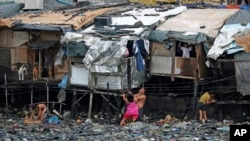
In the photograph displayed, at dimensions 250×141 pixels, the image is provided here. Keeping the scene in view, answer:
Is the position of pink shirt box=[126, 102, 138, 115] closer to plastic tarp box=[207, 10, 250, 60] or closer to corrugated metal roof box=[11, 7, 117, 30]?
plastic tarp box=[207, 10, 250, 60]

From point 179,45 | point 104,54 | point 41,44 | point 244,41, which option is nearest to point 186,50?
point 179,45

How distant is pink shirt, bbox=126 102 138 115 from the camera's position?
1956cm

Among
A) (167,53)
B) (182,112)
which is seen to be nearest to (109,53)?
(167,53)

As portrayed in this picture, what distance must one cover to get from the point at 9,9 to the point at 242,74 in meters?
11.0

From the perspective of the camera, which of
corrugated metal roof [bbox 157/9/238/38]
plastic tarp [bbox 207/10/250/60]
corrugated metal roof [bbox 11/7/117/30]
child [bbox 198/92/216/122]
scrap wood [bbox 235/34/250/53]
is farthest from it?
corrugated metal roof [bbox 11/7/117/30]

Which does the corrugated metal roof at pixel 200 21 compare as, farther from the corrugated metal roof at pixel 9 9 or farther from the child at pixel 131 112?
the corrugated metal roof at pixel 9 9

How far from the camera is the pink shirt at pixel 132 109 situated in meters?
19.6

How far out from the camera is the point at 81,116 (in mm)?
21875

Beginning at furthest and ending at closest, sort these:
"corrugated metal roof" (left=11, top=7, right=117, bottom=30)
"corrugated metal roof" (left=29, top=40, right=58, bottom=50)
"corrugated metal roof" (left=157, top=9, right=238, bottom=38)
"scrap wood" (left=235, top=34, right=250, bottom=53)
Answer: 1. "corrugated metal roof" (left=11, top=7, right=117, bottom=30)
2. "corrugated metal roof" (left=29, top=40, right=58, bottom=50)
3. "corrugated metal roof" (left=157, top=9, right=238, bottom=38)
4. "scrap wood" (left=235, top=34, right=250, bottom=53)

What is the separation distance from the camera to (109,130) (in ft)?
60.6

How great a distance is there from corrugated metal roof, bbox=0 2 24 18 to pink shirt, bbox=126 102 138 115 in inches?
316

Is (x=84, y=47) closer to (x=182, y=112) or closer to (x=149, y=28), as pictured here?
(x=149, y=28)

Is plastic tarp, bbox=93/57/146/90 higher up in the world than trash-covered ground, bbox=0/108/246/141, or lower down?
higher up

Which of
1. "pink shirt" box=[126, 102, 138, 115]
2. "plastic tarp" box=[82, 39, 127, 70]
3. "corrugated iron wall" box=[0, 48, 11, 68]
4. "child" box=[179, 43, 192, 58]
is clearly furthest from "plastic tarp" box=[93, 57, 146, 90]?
"corrugated iron wall" box=[0, 48, 11, 68]
